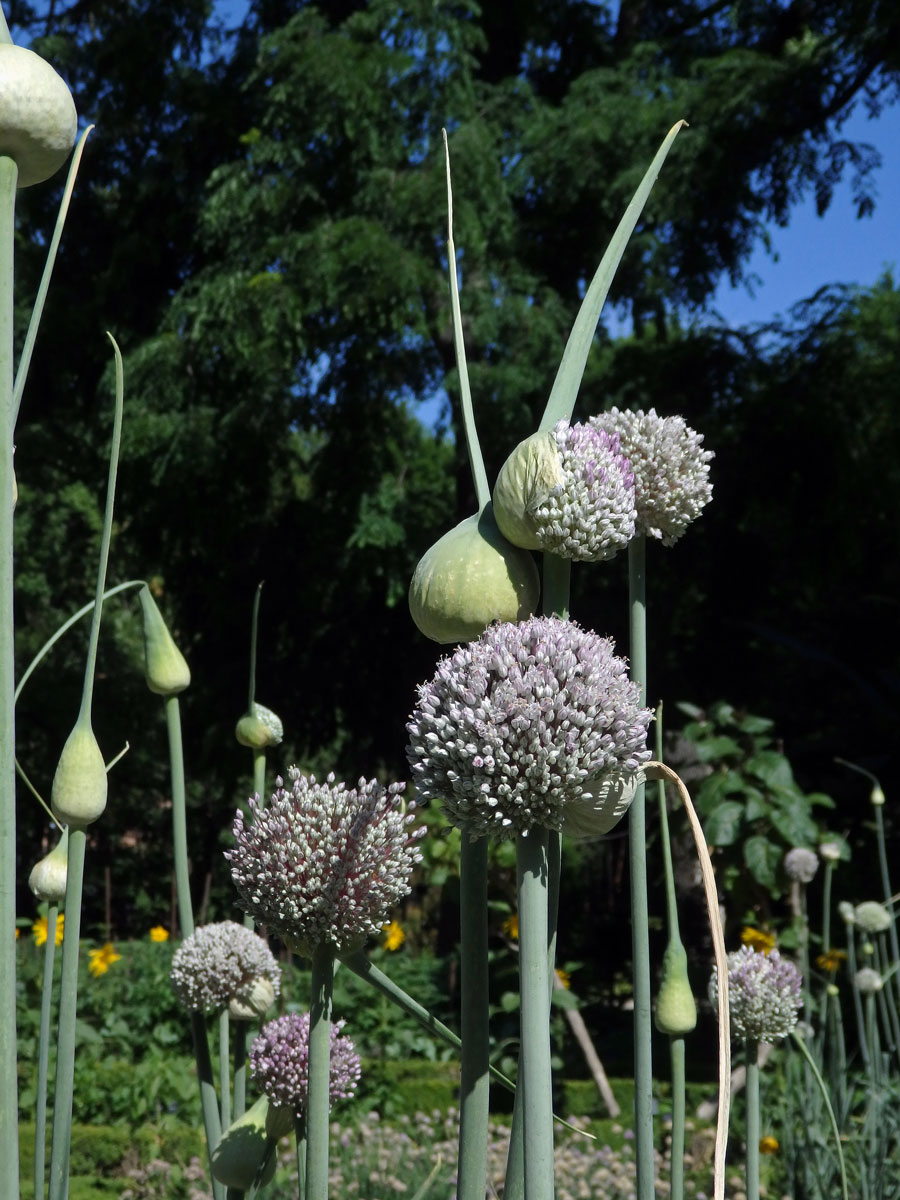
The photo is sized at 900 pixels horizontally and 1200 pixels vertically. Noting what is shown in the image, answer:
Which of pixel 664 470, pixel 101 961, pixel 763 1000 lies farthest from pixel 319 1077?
pixel 101 961

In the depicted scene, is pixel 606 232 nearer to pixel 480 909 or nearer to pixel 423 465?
pixel 423 465

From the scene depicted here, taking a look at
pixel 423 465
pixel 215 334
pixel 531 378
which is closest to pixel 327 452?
pixel 215 334

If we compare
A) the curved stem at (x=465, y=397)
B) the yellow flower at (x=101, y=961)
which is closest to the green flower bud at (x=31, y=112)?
the curved stem at (x=465, y=397)

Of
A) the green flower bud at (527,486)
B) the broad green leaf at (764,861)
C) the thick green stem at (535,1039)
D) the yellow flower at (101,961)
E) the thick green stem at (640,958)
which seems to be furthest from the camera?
the yellow flower at (101,961)

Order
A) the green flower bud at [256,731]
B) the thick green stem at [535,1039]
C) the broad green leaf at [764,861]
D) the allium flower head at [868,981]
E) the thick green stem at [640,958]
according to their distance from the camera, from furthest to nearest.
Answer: the broad green leaf at [764,861]
the allium flower head at [868,981]
the green flower bud at [256,731]
the thick green stem at [640,958]
the thick green stem at [535,1039]

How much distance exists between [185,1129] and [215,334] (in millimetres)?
3449

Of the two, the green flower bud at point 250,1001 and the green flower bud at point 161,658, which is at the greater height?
the green flower bud at point 161,658

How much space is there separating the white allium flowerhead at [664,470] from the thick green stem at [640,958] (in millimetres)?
47

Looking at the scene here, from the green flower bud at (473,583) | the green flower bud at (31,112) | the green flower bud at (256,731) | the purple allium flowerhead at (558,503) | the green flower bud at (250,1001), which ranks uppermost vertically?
the green flower bud at (31,112)

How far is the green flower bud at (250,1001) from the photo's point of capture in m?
1.04

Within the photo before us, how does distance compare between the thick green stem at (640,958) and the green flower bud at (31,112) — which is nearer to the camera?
the green flower bud at (31,112)

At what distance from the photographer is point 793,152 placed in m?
5.70

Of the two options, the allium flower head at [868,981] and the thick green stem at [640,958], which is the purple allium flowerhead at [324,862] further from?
the allium flower head at [868,981]

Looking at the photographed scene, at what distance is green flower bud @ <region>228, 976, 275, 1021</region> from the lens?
1042mm
